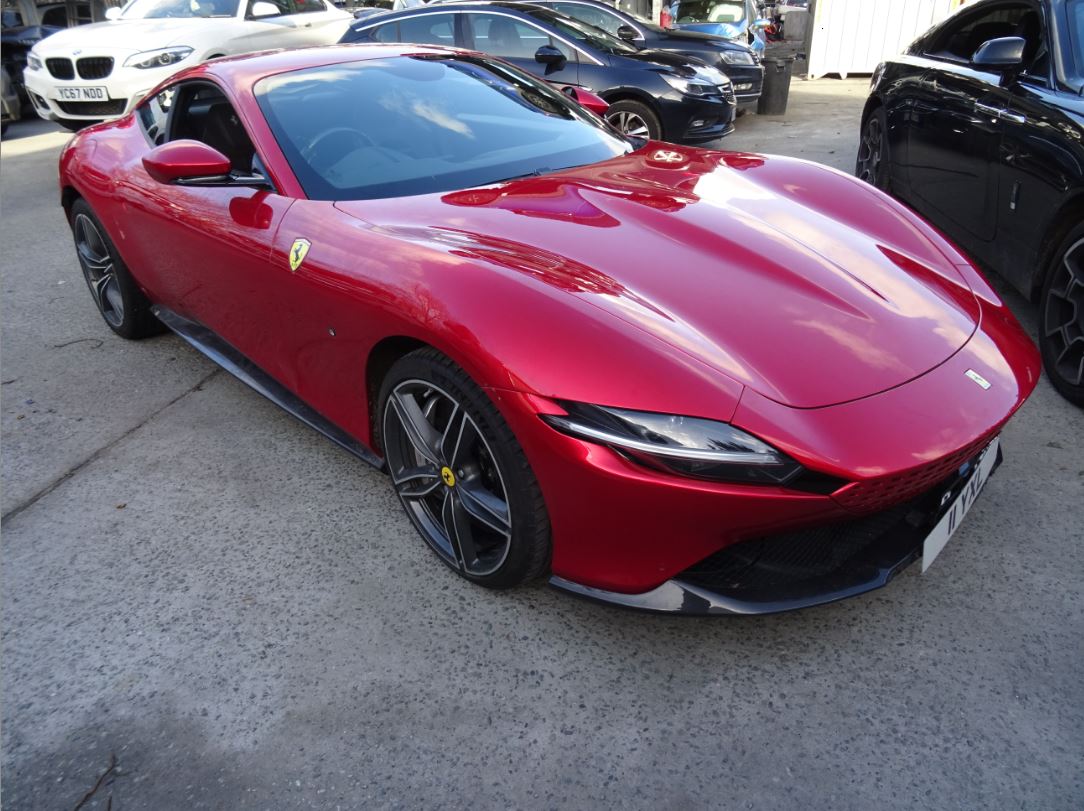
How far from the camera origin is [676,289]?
2.12m

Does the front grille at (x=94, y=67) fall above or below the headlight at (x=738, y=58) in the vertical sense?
above

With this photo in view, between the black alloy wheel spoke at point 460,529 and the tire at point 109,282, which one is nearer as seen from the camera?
the black alloy wheel spoke at point 460,529

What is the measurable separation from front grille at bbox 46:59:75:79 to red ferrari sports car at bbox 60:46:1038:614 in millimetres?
5978

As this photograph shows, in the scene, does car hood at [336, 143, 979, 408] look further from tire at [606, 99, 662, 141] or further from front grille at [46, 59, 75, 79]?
front grille at [46, 59, 75, 79]

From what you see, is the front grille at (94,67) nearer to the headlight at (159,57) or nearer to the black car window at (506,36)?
the headlight at (159,57)

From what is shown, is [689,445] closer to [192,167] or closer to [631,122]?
[192,167]

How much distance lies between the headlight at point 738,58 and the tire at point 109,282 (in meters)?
6.95

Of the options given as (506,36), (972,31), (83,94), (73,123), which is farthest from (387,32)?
(972,31)

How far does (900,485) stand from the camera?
5.97ft

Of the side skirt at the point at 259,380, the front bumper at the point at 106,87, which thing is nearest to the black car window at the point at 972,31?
the side skirt at the point at 259,380

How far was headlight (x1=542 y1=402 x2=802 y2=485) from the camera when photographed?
1751 millimetres

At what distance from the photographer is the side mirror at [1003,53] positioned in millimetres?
3502

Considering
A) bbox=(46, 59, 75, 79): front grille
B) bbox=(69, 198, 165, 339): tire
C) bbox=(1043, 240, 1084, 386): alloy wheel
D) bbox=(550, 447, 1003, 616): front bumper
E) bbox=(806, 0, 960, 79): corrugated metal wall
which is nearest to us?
bbox=(550, 447, 1003, 616): front bumper

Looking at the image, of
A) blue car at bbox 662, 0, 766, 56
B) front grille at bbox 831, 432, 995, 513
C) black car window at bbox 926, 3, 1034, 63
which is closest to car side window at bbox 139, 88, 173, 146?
front grille at bbox 831, 432, 995, 513
